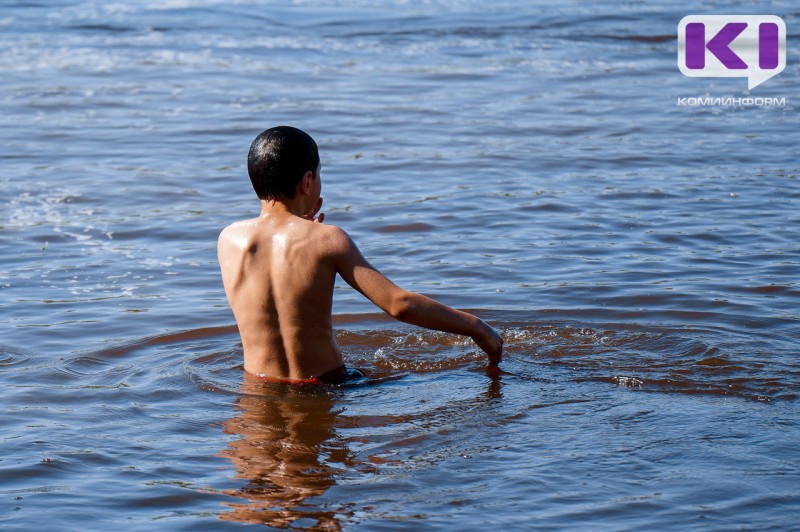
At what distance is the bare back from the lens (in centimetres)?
476

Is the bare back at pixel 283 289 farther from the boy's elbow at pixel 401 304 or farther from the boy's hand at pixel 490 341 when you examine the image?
the boy's hand at pixel 490 341

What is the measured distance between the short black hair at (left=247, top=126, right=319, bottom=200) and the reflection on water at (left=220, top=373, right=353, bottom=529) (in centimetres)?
83

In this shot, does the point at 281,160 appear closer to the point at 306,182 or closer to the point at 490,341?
the point at 306,182

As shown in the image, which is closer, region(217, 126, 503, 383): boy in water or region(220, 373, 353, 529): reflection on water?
region(220, 373, 353, 529): reflection on water

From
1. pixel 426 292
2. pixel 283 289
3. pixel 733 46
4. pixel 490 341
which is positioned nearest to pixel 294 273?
pixel 283 289

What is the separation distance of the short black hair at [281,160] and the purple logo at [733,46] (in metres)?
9.47

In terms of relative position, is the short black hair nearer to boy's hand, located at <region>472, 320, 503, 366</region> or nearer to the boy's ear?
the boy's ear

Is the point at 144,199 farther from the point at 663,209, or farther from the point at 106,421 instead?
the point at 106,421

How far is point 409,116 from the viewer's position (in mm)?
11883

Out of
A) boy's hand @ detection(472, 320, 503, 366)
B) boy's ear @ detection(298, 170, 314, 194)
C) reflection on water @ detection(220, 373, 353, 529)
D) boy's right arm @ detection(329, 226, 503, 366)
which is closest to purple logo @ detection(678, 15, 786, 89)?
boy's hand @ detection(472, 320, 503, 366)

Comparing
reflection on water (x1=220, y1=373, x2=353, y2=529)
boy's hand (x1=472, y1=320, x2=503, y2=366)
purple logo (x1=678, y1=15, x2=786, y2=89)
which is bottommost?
reflection on water (x1=220, y1=373, x2=353, y2=529)

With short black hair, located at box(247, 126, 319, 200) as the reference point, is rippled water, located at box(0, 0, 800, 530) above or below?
below

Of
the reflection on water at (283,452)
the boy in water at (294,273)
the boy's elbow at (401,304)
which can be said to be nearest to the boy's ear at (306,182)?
the boy in water at (294,273)

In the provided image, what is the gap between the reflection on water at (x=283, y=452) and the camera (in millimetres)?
3906
